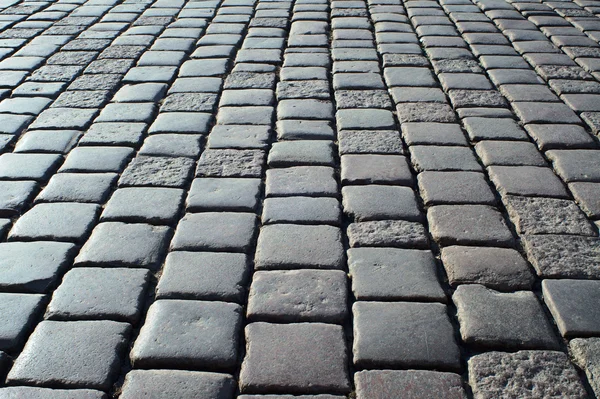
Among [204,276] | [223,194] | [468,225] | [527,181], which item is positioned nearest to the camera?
[204,276]

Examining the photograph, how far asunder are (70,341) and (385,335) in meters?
0.98

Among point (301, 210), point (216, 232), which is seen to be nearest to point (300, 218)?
point (301, 210)

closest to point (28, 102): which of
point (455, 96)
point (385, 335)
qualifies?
point (455, 96)

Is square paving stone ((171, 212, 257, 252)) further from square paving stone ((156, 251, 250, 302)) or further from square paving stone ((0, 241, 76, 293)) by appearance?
square paving stone ((0, 241, 76, 293))

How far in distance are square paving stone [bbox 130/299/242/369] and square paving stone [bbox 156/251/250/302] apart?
0.15ft

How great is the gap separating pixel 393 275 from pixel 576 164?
1.33 metres

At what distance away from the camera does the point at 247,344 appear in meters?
2.05

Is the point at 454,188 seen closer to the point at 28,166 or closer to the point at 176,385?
the point at 176,385

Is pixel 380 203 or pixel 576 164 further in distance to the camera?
pixel 576 164

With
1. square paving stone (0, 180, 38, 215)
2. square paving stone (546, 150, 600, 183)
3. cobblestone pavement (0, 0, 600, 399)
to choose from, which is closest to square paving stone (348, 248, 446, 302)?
cobblestone pavement (0, 0, 600, 399)

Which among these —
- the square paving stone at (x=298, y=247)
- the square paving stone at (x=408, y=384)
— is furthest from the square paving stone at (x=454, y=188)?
the square paving stone at (x=408, y=384)

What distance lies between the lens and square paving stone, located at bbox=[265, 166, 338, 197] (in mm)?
2895

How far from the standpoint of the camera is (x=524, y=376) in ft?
6.32

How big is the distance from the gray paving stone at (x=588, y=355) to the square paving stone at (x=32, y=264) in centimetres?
176
